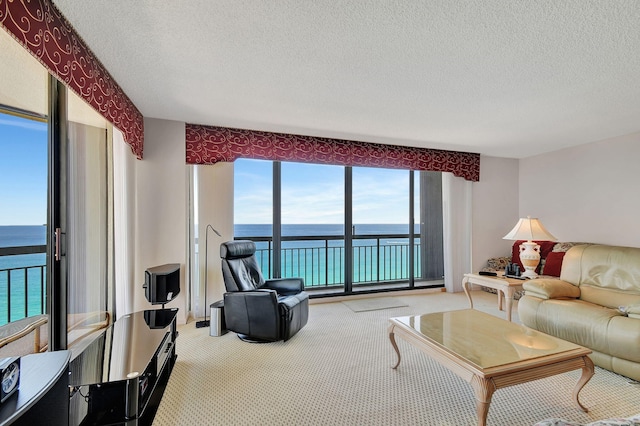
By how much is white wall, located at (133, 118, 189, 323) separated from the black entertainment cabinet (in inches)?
47.6

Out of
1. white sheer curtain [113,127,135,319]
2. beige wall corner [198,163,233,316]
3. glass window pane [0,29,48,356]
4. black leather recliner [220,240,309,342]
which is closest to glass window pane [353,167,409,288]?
beige wall corner [198,163,233,316]

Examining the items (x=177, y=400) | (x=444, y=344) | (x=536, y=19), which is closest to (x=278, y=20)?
(x=536, y=19)

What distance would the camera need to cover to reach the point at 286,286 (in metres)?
3.47

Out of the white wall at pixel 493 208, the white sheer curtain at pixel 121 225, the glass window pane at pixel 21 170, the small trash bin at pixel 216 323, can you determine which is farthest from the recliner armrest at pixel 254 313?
→ the white wall at pixel 493 208

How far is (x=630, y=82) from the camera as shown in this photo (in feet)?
7.60

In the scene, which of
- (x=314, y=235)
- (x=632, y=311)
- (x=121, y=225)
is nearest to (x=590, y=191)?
(x=632, y=311)

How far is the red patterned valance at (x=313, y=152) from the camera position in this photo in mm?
3502

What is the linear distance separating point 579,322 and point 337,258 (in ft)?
10.9

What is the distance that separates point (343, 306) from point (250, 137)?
2.56 m

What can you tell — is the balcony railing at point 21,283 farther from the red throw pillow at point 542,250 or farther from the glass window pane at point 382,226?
the red throw pillow at point 542,250

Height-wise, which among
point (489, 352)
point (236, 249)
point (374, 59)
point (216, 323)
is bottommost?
point (216, 323)

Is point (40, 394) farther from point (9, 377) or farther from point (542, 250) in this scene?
point (542, 250)

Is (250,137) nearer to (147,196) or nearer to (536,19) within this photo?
(147,196)

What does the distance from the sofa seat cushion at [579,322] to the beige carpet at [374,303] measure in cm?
160
